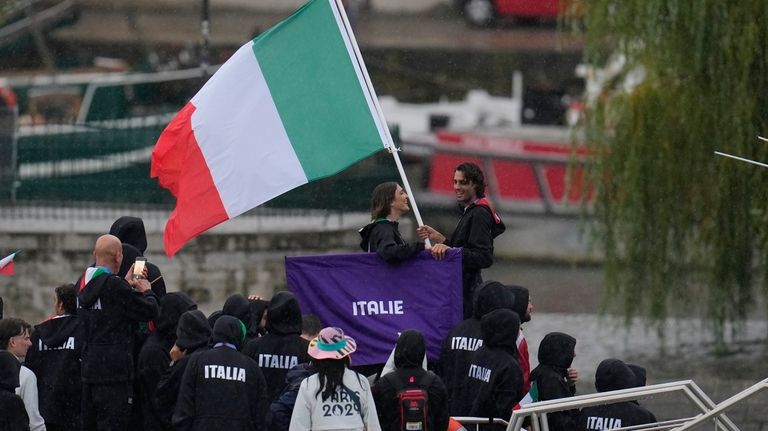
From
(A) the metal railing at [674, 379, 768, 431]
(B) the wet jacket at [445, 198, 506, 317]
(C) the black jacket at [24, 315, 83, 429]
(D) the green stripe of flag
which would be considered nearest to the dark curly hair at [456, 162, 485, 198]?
(B) the wet jacket at [445, 198, 506, 317]

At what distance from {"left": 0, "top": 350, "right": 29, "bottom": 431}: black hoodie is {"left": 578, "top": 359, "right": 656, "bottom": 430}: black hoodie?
3.24 metres

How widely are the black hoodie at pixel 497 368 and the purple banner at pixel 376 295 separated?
34.8 inches

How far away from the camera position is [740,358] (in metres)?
17.3

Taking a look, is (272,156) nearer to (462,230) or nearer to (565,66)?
(462,230)

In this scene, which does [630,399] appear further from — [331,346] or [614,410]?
[331,346]

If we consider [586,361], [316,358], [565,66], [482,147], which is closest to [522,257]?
[482,147]

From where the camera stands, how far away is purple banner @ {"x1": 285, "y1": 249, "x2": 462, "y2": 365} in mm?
9859

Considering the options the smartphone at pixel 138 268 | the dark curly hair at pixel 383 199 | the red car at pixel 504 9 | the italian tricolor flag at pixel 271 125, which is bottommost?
the smartphone at pixel 138 268

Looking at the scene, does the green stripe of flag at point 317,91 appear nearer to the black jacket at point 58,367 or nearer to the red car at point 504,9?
the black jacket at point 58,367

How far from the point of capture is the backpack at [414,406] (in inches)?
328

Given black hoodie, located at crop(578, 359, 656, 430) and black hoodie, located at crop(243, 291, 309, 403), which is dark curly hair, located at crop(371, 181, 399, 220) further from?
black hoodie, located at crop(578, 359, 656, 430)

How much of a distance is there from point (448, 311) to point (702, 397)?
6.58ft

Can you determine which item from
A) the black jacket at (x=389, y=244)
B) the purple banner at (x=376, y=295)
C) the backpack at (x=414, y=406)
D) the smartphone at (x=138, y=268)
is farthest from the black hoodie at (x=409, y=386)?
the smartphone at (x=138, y=268)

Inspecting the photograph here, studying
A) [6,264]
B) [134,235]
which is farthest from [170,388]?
[6,264]
